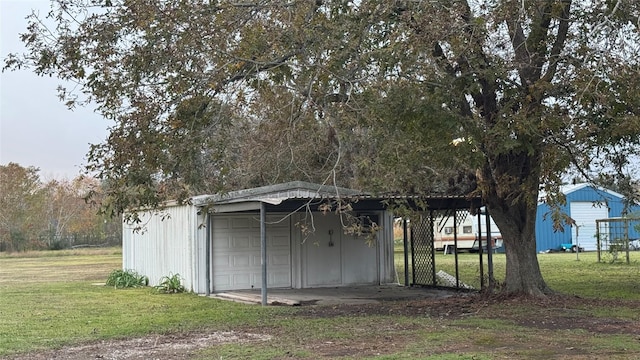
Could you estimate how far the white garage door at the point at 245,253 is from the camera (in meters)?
18.0

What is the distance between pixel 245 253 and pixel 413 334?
347 inches

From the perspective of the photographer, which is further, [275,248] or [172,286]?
[275,248]

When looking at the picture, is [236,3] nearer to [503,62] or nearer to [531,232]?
[503,62]

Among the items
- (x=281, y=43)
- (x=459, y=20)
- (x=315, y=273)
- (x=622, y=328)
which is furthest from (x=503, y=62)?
(x=315, y=273)

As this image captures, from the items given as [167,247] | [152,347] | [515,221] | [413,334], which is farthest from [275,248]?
[152,347]

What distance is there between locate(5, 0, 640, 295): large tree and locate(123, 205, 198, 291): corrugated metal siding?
605 centimetres

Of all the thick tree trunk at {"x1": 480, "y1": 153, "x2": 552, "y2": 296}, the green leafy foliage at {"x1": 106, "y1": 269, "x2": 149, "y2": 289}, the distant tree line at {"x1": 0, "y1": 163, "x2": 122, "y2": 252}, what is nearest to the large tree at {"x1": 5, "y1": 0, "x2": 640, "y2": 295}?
the thick tree trunk at {"x1": 480, "y1": 153, "x2": 552, "y2": 296}

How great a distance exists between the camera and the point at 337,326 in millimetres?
11219

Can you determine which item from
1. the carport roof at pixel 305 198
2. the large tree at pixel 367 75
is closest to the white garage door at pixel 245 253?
the carport roof at pixel 305 198

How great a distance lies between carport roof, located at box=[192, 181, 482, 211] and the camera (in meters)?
14.4

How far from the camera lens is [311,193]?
1530cm

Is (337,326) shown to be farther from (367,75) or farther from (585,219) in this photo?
(585,219)

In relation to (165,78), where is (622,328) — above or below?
below

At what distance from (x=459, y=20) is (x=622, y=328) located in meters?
5.00
